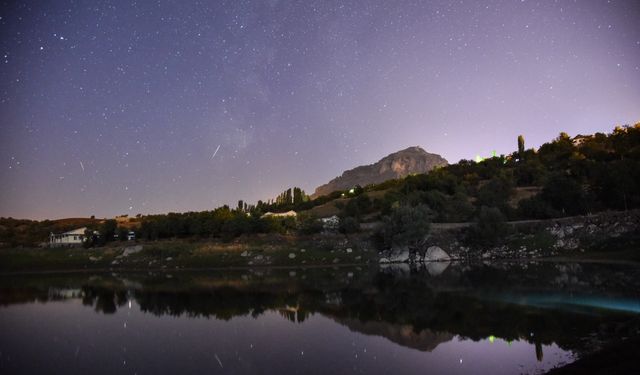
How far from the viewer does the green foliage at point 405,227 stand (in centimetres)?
6469

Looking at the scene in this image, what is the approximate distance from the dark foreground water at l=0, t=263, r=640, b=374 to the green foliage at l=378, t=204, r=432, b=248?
2561 centimetres

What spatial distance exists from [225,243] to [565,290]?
207 ft

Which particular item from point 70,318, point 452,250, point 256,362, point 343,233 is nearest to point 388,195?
point 343,233

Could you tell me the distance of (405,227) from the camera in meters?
64.9

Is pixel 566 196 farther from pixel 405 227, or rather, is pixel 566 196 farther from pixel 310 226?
pixel 310 226

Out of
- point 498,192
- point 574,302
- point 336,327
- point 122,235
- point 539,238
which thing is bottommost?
point 336,327

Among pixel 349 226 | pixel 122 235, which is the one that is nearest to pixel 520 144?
pixel 349 226

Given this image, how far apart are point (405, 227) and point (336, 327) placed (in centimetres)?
4411

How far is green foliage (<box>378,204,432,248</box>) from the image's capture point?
64.7m

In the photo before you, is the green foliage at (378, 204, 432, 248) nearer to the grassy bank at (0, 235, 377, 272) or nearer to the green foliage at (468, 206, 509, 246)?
the grassy bank at (0, 235, 377, 272)

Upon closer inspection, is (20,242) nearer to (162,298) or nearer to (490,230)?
(162,298)

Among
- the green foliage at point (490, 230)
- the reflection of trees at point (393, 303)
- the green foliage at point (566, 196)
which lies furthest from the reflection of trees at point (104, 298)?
the green foliage at point (566, 196)

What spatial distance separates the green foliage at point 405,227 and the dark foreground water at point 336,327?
84.0 feet

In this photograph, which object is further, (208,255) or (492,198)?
(492,198)
